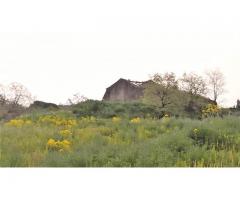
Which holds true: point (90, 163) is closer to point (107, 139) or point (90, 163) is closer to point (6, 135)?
point (107, 139)

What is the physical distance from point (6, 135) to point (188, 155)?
4.24 metres

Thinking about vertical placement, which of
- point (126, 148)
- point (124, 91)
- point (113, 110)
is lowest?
point (126, 148)

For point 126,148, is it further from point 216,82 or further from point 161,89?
point 161,89

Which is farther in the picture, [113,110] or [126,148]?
[113,110]

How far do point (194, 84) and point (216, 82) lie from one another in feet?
8.99

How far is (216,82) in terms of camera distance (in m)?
13.8

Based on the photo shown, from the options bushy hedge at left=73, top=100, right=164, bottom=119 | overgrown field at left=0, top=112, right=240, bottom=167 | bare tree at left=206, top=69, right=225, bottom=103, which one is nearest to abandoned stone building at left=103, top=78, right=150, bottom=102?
bushy hedge at left=73, top=100, right=164, bottom=119

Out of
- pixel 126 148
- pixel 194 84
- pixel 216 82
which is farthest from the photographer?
pixel 194 84

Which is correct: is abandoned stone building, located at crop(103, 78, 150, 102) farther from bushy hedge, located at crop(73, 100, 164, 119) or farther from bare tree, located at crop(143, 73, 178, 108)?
bushy hedge, located at crop(73, 100, 164, 119)

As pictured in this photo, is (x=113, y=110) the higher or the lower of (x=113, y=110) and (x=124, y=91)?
the lower

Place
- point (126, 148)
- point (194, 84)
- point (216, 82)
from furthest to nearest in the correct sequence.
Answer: point (194, 84), point (216, 82), point (126, 148)

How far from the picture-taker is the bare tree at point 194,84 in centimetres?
1541

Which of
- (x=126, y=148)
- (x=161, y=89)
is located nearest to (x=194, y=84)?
(x=161, y=89)

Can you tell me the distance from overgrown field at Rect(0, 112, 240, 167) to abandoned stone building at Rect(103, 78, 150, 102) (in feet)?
28.1
